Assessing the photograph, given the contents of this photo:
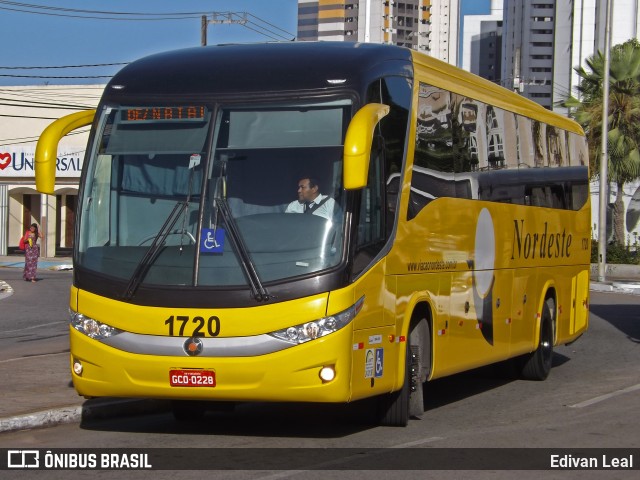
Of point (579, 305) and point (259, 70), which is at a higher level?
point (259, 70)

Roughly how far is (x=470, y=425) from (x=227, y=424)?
2270mm

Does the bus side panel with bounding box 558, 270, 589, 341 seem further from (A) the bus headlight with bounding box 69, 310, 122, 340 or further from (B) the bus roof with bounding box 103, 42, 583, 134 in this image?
(A) the bus headlight with bounding box 69, 310, 122, 340

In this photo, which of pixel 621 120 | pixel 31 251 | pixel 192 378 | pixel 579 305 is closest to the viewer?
pixel 192 378

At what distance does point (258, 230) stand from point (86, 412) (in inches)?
112

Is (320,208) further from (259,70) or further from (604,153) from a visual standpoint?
(604,153)

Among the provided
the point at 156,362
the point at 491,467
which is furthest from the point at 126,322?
the point at 491,467

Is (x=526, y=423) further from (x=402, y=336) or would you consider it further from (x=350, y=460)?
(x=350, y=460)

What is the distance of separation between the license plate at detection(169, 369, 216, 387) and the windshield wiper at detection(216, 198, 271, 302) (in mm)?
724

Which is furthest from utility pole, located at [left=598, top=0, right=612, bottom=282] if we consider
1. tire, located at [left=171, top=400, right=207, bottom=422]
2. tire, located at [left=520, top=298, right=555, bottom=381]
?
tire, located at [left=171, top=400, right=207, bottom=422]

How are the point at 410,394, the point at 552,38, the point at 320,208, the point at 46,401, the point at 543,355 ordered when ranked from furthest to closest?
the point at 552,38 < the point at 543,355 < the point at 46,401 < the point at 410,394 < the point at 320,208

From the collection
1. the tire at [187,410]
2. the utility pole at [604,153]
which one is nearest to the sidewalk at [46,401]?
the tire at [187,410]

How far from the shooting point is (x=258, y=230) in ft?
30.6

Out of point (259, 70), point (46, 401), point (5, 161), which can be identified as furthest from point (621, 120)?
point (259, 70)

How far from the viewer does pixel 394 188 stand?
1034 cm
